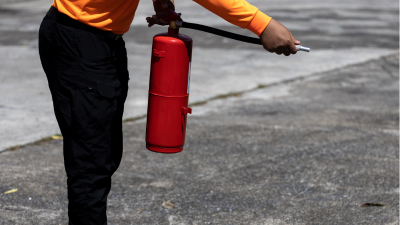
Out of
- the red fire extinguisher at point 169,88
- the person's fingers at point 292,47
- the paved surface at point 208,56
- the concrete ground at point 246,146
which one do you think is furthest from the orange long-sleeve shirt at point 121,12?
the paved surface at point 208,56

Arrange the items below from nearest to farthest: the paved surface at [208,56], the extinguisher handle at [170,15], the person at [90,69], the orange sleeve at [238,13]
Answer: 1. the orange sleeve at [238,13]
2. the person at [90,69]
3. the extinguisher handle at [170,15]
4. the paved surface at [208,56]

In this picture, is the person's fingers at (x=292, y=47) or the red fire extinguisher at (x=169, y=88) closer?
the person's fingers at (x=292, y=47)

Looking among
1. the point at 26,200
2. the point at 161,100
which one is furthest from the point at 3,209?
the point at 161,100

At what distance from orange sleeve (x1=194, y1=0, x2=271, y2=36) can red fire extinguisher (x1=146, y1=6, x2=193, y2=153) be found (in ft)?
1.31

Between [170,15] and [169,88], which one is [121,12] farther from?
[169,88]

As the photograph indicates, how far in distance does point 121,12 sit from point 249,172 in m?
2.13

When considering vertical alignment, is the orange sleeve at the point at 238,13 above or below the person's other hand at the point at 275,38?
above

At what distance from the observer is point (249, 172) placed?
4.10m

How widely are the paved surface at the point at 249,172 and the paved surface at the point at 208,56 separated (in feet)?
2.40

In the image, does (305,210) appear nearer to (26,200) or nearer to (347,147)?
(347,147)

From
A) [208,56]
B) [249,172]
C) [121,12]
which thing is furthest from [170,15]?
[208,56]

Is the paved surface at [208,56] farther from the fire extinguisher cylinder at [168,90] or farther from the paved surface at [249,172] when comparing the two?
the fire extinguisher cylinder at [168,90]

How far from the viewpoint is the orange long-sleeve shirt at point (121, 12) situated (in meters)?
2.18

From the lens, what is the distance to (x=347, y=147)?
470 centimetres
